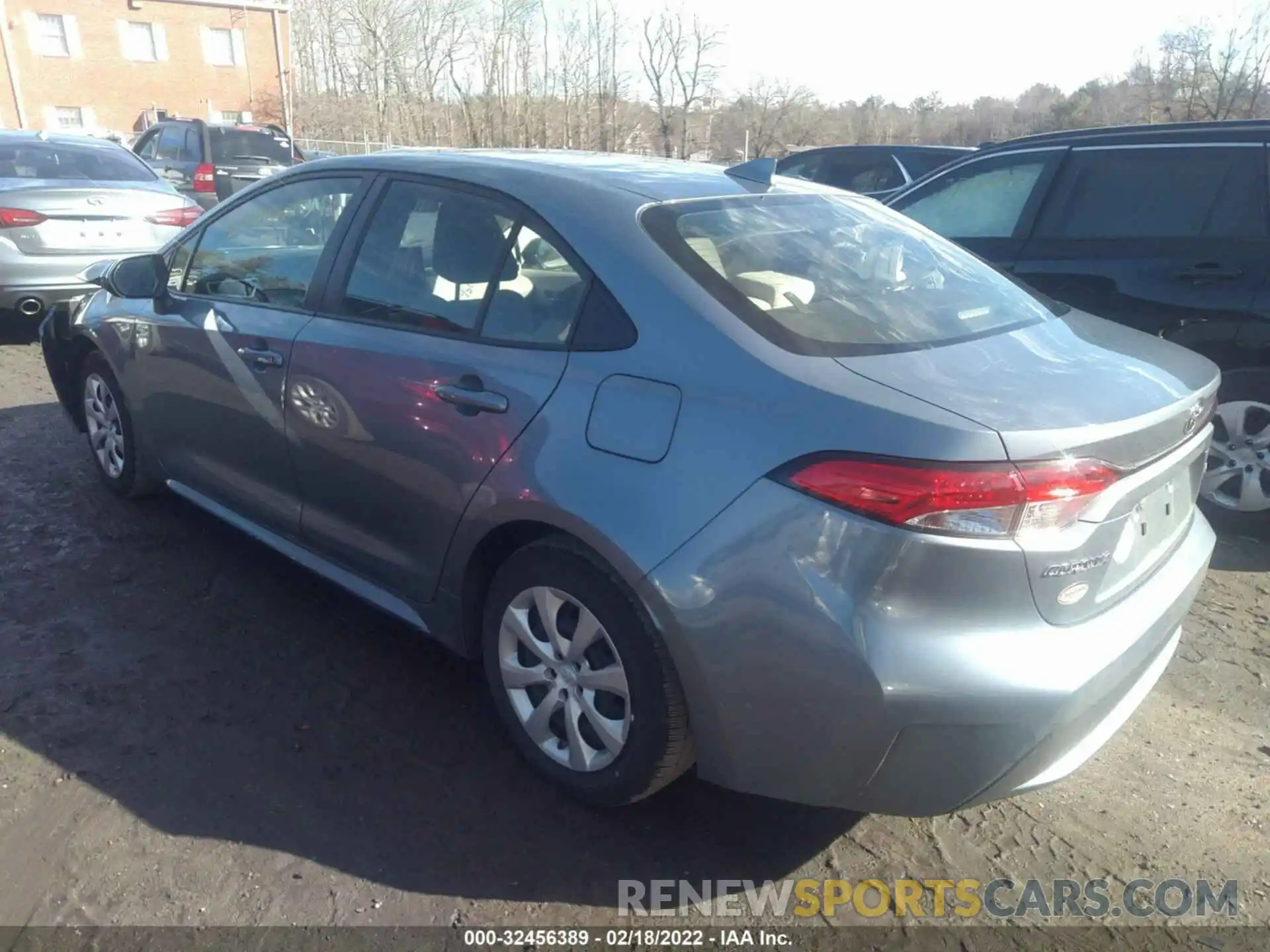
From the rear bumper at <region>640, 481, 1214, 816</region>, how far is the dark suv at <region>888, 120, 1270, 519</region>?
8.81 ft

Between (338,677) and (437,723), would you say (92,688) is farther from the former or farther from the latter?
(437,723)

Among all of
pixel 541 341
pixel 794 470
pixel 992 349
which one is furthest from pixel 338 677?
pixel 992 349

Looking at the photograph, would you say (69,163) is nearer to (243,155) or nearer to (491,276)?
(243,155)

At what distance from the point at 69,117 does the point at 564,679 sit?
49.4m

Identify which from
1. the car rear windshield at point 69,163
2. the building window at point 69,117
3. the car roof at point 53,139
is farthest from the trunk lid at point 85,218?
the building window at point 69,117

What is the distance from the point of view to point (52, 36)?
42062mm

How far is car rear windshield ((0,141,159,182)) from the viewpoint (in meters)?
Result: 8.27

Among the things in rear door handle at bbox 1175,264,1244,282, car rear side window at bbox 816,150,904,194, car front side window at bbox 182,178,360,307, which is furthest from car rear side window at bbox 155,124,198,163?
rear door handle at bbox 1175,264,1244,282

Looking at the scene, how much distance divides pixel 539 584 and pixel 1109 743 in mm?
1829

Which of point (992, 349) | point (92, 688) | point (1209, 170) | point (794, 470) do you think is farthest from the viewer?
point (1209, 170)

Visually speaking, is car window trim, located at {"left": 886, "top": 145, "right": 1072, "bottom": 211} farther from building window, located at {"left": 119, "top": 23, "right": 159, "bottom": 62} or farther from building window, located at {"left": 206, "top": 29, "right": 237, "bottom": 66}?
building window, located at {"left": 206, "top": 29, "right": 237, "bottom": 66}

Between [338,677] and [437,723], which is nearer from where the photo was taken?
[437,723]

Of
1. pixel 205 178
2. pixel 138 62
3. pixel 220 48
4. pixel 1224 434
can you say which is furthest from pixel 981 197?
pixel 220 48

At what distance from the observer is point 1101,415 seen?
2.21 meters
